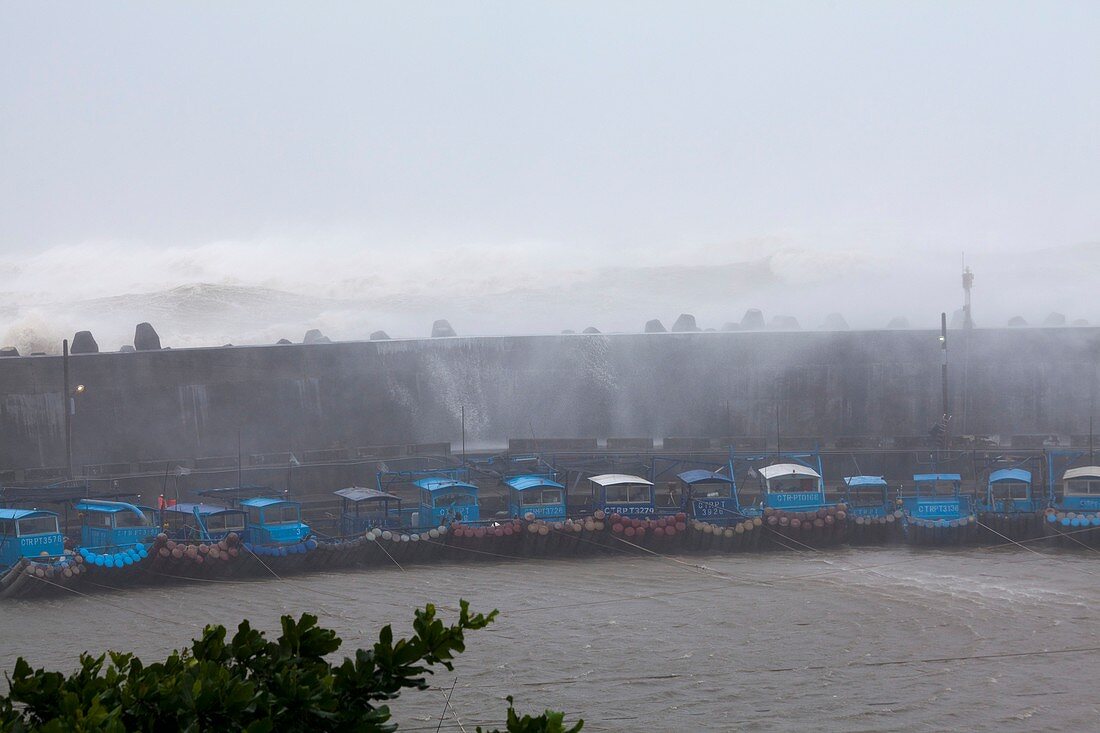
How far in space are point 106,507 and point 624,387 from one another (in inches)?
786

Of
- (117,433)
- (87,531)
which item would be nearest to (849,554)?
(87,531)

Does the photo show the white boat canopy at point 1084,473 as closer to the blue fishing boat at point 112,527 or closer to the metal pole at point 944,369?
the metal pole at point 944,369

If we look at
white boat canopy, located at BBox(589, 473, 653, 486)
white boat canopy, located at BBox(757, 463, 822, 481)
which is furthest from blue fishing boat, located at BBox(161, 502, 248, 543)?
white boat canopy, located at BBox(757, 463, 822, 481)

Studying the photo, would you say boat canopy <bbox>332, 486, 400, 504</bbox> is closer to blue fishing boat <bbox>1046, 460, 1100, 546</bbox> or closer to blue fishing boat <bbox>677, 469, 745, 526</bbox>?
blue fishing boat <bbox>677, 469, 745, 526</bbox>

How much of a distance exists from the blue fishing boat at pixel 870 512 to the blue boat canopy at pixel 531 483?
7.32 m

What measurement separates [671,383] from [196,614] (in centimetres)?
2244

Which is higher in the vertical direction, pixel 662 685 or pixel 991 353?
pixel 991 353

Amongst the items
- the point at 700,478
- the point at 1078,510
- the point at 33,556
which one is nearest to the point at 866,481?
the point at 700,478

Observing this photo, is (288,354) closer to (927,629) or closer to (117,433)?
(117,433)

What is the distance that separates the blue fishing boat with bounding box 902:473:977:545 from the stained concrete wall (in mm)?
9505

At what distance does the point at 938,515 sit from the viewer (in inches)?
1116

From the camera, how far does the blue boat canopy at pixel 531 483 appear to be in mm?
28031

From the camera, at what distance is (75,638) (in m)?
20.5

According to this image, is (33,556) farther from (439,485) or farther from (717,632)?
(717,632)
